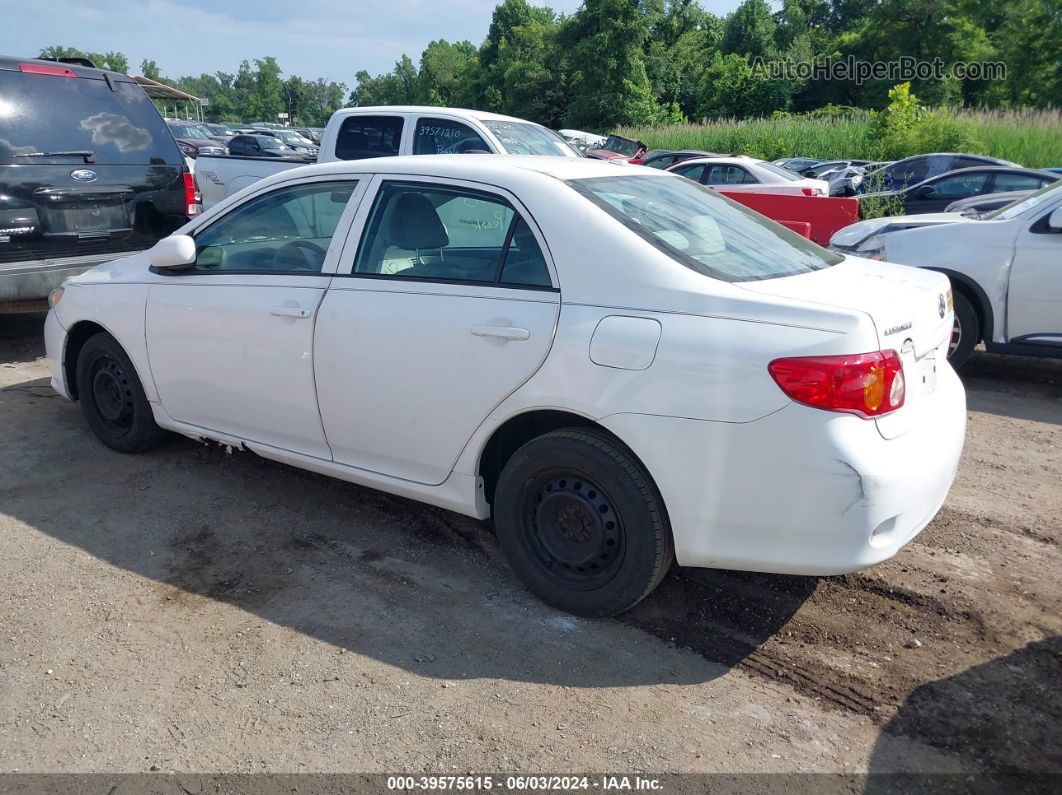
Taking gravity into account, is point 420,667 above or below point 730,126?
below

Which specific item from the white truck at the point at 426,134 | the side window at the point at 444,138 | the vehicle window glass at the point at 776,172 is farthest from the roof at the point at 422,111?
the vehicle window glass at the point at 776,172

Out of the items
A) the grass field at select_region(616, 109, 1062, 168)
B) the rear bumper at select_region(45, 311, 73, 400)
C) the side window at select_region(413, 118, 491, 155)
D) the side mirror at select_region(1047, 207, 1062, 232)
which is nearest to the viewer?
the rear bumper at select_region(45, 311, 73, 400)

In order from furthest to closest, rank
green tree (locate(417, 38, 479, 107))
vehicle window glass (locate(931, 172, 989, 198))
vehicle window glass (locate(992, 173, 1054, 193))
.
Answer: green tree (locate(417, 38, 479, 107)), vehicle window glass (locate(992, 173, 1054, 193)), vehicle window glass (locate(931, 172, 989, 198))

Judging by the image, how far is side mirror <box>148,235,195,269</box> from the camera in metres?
4.46

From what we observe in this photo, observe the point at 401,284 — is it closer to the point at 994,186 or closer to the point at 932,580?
the point at 932,580

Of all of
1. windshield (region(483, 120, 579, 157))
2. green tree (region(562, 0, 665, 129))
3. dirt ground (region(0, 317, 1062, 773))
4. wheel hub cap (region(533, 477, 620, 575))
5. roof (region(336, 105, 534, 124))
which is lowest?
dirt ground (region(0, 317, 1062, 773))

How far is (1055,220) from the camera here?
631cm

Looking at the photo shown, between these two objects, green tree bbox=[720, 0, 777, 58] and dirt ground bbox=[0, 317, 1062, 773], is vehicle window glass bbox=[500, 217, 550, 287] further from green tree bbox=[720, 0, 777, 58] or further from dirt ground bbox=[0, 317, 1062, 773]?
green tree bbox=[720, 0, 777, 58]

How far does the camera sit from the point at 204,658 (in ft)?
10.8

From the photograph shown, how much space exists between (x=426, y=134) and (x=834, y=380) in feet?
23.2

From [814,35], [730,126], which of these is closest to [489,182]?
[730,126]

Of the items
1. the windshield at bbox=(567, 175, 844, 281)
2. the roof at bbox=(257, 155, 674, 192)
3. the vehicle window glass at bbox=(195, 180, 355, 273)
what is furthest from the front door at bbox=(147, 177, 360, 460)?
the windshield at bbox=(567, 175, 844, 281)

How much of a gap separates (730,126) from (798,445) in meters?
37.4

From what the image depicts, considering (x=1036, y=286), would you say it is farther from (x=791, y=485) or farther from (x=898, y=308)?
(x=791, y=485)
